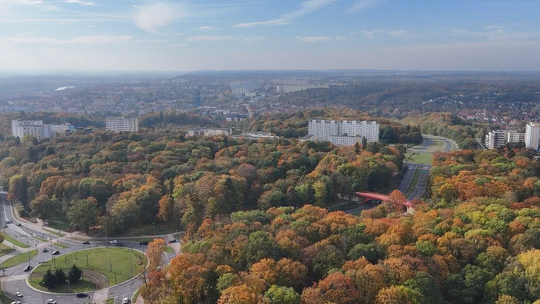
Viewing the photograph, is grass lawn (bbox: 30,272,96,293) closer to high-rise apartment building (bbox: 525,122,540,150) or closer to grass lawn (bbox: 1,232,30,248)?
grass lawn (bbox: 1,232,30,248)

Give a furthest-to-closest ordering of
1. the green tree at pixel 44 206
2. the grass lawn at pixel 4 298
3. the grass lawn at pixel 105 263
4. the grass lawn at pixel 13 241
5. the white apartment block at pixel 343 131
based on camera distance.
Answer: the white apartment block at pixel 343 131, the green tree at pixel 44 206, the grass lawn at pixel 13 241, the grass lawn at pixel 105 263, the grass lawn at pixel 4 298

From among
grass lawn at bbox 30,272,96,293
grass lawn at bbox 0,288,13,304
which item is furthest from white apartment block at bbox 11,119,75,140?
grass lawn at bbox 0,288,13,304

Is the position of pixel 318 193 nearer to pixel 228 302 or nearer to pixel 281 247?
pixel 281 247

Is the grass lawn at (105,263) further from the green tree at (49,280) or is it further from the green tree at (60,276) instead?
the green tree at (60,276)

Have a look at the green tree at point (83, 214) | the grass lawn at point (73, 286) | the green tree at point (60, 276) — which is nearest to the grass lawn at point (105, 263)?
the grass lawn at point (73, 286)

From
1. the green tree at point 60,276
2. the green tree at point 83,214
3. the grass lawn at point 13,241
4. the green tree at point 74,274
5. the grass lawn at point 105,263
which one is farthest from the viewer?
the green tree at point 83,214

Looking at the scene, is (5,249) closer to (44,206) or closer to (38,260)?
(38,260)

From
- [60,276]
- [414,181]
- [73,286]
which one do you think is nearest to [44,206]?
[60,276]
